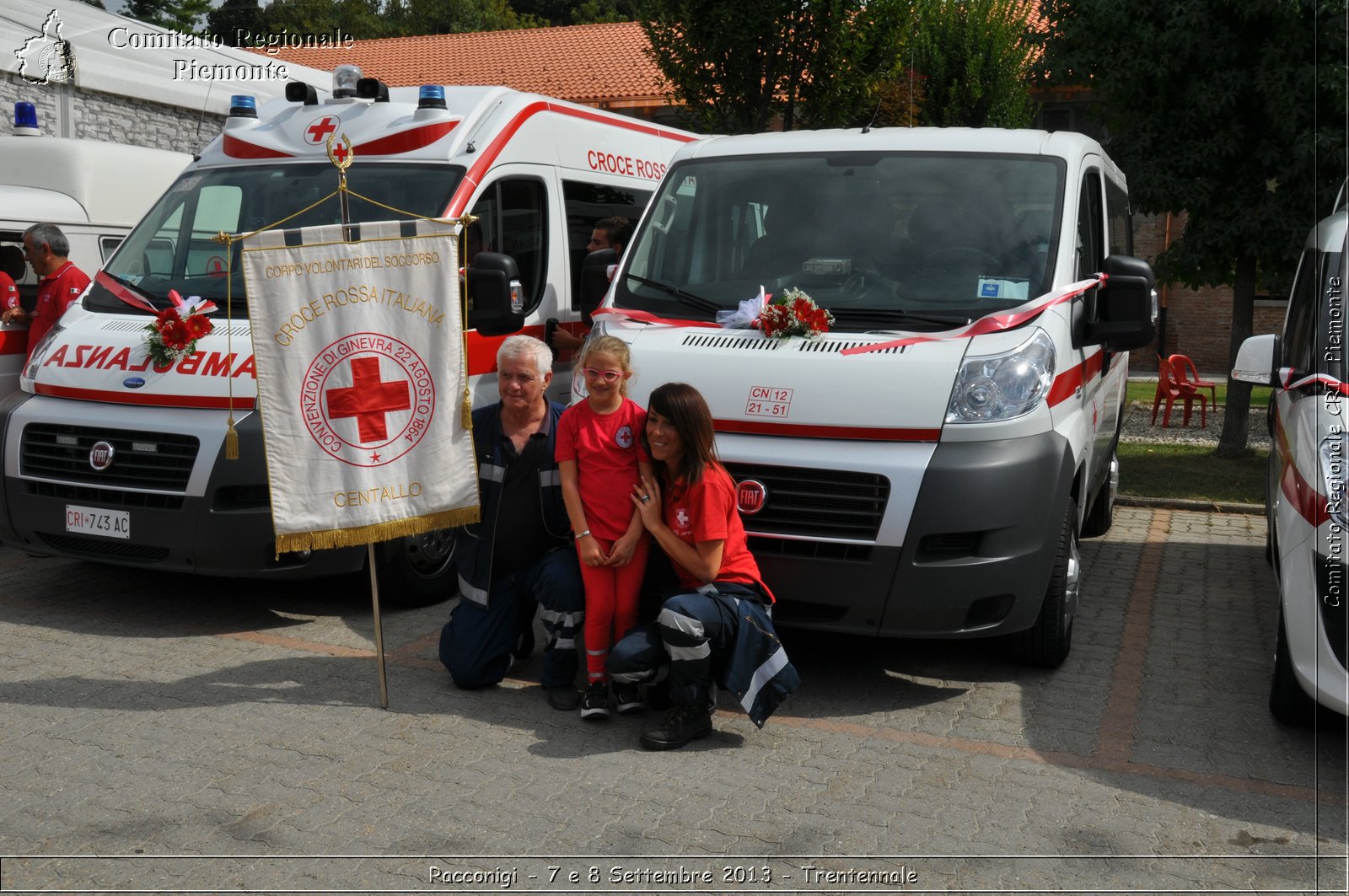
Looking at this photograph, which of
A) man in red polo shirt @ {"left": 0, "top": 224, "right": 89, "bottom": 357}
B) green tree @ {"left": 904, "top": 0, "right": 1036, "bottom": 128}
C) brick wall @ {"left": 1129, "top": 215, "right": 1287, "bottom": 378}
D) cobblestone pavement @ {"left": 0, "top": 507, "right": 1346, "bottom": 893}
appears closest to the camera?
cobblestone pavement @ {"left": 0, "top": 507, "right": 1346, "bottom": 893}

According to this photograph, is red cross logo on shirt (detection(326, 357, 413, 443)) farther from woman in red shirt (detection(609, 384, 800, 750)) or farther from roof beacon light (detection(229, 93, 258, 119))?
roof beacon light (detection(229, 93, 258, 119))

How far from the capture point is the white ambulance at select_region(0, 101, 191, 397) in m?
8.85

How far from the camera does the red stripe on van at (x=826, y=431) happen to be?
521 centimetres

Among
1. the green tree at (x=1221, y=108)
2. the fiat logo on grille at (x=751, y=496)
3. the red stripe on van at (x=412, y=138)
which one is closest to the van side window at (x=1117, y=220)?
the green tree at (x=1221, y=108)

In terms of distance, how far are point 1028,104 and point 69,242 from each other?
54.2 ft

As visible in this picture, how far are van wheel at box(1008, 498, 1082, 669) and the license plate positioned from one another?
423 centimetres

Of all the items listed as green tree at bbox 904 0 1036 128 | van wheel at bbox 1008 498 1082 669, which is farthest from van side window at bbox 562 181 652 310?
green tree at bbox 904 0 1036 128

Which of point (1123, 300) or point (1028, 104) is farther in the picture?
point (1028, 104)

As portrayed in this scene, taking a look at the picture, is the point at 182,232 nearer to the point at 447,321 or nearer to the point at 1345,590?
the point at 447,321

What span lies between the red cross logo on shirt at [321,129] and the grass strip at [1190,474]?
278 inches

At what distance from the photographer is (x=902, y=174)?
20.6 feet

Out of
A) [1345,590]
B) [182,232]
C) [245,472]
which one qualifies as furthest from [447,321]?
[1345,590]

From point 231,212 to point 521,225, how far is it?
162 cm

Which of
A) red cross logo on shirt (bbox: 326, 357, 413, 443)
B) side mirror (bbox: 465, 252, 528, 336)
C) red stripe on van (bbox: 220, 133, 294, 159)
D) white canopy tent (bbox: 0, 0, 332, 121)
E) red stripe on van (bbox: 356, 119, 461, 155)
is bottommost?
red cross logo on shirt (bbox: 326, 357, 413, 443)
